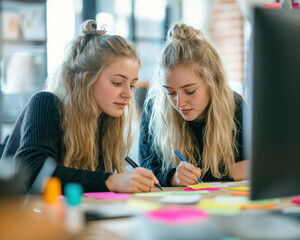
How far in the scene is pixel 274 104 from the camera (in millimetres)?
646

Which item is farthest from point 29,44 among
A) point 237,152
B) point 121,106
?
point 237,152

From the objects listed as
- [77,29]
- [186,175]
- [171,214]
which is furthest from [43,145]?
[77,29]

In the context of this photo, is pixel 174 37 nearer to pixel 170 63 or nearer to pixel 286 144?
pixel 170 63

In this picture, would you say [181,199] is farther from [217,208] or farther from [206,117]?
[206,117]

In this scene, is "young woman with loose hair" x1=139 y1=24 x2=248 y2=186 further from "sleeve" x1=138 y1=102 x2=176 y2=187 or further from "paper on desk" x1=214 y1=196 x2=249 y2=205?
"paper on desk" x1=214 y1=196 x2=249 y2=205

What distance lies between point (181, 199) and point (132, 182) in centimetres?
17

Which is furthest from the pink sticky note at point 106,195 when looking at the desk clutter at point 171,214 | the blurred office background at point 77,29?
the blurred office background at point 77,29

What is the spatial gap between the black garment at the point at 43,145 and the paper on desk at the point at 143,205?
0.18 metres

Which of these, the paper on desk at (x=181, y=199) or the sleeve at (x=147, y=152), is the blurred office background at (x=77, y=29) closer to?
the sleeve at (x=147, y=152)

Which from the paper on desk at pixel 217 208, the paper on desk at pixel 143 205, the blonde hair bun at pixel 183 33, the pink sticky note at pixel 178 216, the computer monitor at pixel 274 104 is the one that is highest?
the blonde hair bun at pixel 183 33

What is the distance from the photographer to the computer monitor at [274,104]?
627 mm

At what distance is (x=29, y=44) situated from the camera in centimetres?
293

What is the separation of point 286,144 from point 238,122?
2.94ft

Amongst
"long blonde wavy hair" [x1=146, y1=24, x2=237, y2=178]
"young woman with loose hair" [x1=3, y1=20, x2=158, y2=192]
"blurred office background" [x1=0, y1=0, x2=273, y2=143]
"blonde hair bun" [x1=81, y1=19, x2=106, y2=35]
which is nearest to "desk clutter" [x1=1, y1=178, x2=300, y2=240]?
"young woman with loose hair" [x1=3, y1=20, x2=158, y2=192]
